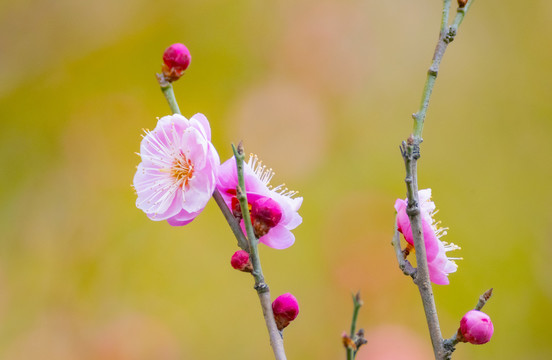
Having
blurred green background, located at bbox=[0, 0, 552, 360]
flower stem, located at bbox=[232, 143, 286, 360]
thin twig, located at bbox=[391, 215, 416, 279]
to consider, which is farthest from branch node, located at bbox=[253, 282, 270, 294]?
blurred green background, located at bbox=[0, 0, 552, 360]

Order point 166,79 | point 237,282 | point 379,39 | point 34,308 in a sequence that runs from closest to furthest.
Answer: point 166,79, point 34,308, point 237,282, point 379,39

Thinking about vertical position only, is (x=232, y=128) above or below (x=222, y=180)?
above

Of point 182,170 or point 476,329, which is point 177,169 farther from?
point 476,329

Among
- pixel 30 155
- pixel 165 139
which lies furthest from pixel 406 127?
pixel 165 139

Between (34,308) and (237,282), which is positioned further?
(237,282)

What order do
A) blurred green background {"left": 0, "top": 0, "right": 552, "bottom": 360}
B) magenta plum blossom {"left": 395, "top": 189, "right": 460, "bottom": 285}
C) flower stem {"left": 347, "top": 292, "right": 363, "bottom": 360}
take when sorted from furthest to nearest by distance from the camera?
blurred green background {"left": 0, "top": 0, "right": 552, "bottom": 360}, magenta plum blossom {"left": 395, "top": 189, "right": 460, "bottom": 285}, flower stem {"left": 347, "top": 292, "right": 363, "bottom": 360}

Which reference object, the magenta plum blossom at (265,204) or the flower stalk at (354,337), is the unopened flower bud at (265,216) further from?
the flower stalk at (354,337)

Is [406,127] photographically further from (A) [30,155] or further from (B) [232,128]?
(A) [30,155]

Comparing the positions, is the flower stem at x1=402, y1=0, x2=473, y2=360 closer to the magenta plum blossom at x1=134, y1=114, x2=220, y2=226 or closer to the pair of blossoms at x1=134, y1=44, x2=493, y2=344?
the pair of blossoms at x1=134, y1=44, x2=493, y2=344
